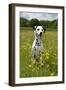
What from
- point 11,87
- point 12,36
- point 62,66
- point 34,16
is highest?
point 34,16

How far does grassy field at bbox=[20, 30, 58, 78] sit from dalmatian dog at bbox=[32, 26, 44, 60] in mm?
24

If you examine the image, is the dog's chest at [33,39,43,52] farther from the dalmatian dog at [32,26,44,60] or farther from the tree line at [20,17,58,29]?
the tree line at [20,17,58,29]

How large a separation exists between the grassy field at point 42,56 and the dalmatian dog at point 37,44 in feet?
0.08

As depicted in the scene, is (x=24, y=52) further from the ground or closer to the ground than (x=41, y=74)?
further from the ground

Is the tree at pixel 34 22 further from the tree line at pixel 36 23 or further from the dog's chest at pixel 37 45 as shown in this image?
the dog's chest at pixel 37 45

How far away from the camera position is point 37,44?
6.36ft

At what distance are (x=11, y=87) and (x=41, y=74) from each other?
22 cm

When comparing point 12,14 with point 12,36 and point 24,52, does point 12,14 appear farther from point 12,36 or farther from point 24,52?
point 24,52

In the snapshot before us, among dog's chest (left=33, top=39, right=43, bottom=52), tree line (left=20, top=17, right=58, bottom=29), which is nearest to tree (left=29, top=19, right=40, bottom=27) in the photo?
tree line (left=20, top=17, right=58, bottom=29)

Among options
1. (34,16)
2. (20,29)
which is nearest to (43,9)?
(34,16)

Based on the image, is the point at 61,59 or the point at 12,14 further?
the point at 61,59

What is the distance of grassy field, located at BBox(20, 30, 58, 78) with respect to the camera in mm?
1896

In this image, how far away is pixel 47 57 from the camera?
197 cm

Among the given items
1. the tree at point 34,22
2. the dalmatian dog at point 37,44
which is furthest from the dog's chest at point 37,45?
the tree at point 34,22
